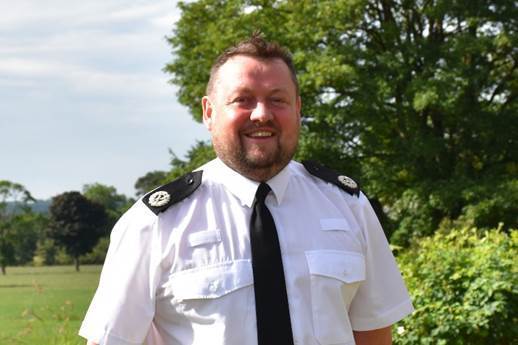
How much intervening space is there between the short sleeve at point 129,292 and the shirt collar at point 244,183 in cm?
24

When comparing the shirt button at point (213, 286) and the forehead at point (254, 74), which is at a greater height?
the forehead at point (254, 74)

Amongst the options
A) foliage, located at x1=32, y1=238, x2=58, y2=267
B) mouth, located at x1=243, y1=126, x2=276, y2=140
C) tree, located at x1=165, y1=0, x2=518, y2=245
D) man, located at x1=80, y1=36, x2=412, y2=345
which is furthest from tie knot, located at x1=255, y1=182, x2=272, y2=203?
foliage, located at x1=32, y1=238, x2=58, y2=267

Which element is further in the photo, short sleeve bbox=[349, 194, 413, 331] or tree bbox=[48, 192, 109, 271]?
tree bbox=[48, 192, 109, 271]

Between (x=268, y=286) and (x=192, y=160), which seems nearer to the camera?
(x=268, y=286)

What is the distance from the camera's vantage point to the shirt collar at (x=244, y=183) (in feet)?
7.16

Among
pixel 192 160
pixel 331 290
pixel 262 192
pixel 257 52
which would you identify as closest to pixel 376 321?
pixel 331 290

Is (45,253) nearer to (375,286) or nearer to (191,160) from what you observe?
(191,160)

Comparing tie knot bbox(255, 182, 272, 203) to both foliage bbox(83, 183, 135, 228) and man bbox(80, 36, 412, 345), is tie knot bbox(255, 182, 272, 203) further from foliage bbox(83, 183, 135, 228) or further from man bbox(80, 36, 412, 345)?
foliage bbox(83, 183, 135, 228)

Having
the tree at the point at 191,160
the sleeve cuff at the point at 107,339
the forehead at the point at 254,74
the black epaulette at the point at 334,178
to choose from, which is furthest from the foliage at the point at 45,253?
the forehead at the point at 254,74

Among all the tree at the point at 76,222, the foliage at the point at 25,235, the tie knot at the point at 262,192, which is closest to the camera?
the tie knot at the point at 262,192

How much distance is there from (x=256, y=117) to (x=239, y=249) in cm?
36

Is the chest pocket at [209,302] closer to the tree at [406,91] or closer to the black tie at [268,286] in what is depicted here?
the black tie at [268,286]

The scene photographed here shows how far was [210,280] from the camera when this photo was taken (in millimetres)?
2094

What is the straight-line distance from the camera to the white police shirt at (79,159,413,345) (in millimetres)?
2076
